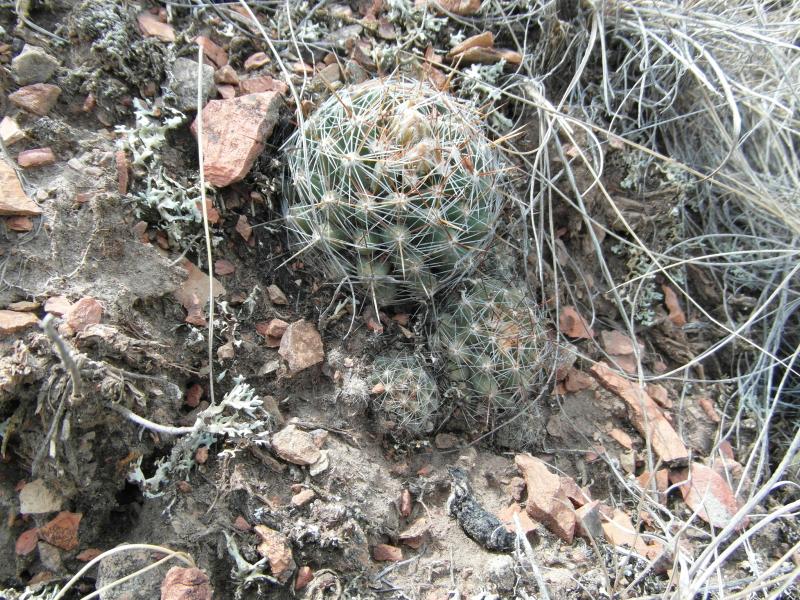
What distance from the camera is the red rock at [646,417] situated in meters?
2.77

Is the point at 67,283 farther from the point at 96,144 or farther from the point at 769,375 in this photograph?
the point at 769,375

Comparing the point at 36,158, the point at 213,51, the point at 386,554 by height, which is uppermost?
the point at 213,51

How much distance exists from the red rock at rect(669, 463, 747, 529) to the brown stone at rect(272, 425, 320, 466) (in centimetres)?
169

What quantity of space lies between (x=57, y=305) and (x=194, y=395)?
0.56 meters

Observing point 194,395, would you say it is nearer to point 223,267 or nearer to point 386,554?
point 223,267

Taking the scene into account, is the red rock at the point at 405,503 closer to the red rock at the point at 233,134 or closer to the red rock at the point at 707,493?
the red rock at the point at 707,493

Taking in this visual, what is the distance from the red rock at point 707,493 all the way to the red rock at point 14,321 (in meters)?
2.69

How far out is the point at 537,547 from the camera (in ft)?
7.41

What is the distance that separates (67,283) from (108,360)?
1.11 feet

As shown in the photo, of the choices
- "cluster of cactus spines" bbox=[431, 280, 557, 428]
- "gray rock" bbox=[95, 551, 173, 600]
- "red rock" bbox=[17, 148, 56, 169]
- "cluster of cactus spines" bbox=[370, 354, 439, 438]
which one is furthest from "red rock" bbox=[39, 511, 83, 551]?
"cluster of cactus spines" bbox=[431, 280, 557, 428]

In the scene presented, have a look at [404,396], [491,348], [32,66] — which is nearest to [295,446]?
[404,396]

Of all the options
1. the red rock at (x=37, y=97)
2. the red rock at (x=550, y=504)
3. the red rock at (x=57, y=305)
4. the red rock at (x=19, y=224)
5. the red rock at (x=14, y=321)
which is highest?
the red rock at (x=37, y=97)

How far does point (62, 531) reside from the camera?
188 cm

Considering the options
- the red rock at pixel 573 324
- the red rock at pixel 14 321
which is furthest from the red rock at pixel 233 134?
the red rock at pixel 573 324
